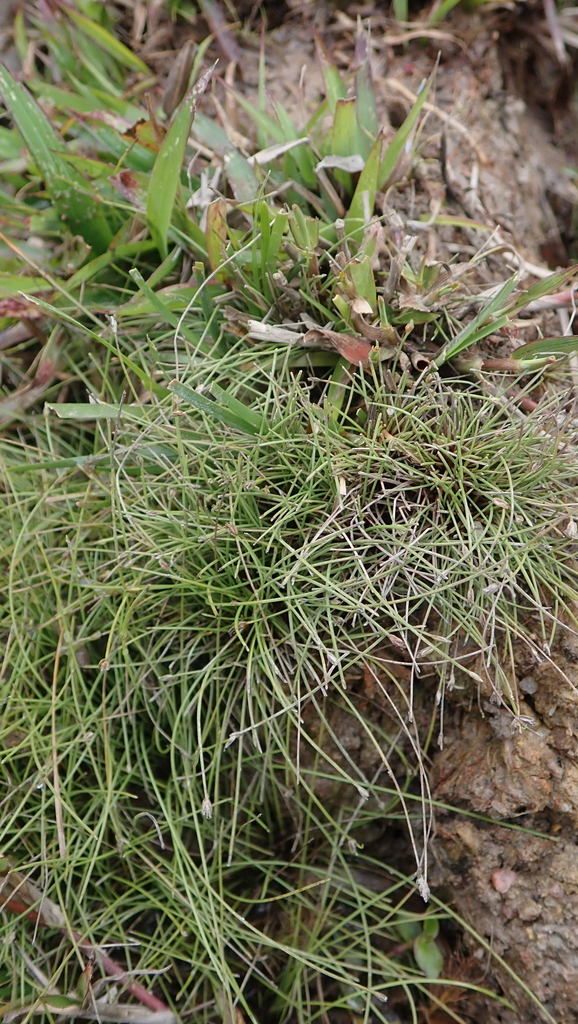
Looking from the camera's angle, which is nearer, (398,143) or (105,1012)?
(105,1012)

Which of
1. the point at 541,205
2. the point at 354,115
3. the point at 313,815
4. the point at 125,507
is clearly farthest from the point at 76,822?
the point at 541,205

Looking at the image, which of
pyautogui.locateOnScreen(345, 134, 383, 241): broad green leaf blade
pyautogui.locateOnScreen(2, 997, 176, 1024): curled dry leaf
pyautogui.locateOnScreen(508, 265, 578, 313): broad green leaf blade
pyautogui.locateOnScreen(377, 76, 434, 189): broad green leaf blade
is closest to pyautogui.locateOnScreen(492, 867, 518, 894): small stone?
pyautogui.locateOnScreen(2, 997, 176, 1024): curled dry leaf

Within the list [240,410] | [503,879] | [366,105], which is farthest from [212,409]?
[503,879]

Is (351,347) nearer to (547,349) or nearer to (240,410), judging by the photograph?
(240,410)

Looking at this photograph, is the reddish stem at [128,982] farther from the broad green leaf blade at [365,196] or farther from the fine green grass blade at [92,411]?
the broad green leaf blade at [365,196]

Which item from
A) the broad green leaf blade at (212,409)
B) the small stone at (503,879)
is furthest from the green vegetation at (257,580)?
the small stone at (503,879)

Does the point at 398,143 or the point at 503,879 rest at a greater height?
the point at 398,143
